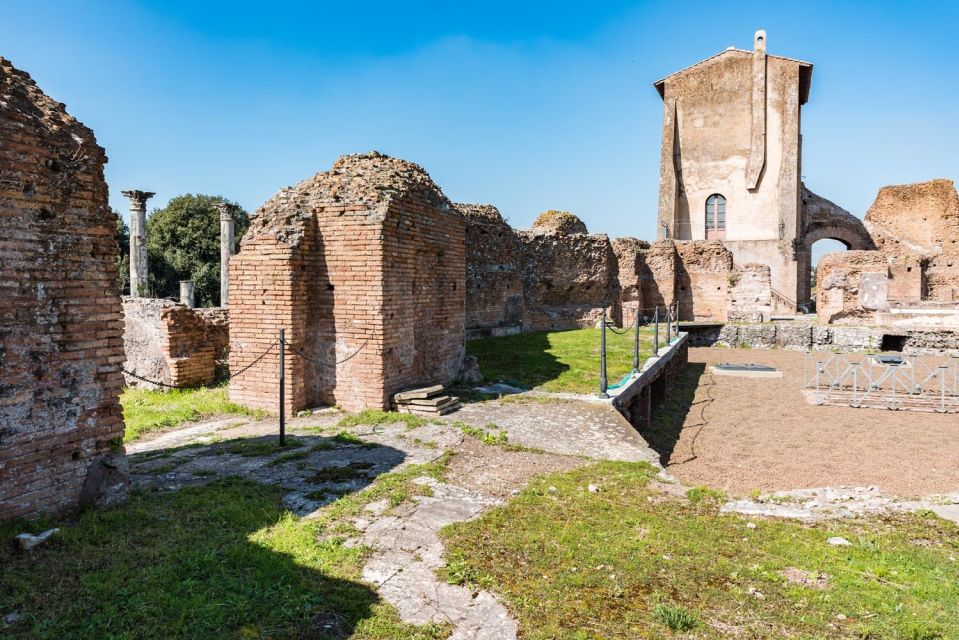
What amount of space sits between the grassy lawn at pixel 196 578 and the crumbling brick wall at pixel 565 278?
16532 mm

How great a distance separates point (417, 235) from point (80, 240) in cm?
488

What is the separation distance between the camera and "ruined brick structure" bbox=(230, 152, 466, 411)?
804 cm

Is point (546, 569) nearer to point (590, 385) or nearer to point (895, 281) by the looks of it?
point (590, 385)

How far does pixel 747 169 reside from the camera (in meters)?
32.0

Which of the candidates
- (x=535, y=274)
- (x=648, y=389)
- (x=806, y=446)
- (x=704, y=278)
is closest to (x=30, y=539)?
(x=806, y=446)

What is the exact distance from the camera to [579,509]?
4891mm

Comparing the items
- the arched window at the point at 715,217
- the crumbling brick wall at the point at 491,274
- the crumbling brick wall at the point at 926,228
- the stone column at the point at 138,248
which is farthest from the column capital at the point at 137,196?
the crumbling brick wall at the point at 926,228

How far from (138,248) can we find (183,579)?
22.4 meters

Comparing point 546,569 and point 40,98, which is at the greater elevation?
point 40,98

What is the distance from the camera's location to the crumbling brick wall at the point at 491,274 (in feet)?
57.5

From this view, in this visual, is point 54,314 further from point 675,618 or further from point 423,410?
point 675,618

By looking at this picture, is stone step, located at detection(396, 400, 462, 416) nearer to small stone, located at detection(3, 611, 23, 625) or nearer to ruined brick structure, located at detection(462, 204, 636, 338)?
small stone, located at detection(3, 611, 23, 625)

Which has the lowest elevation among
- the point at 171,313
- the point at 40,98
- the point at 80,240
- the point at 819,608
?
the point at 819,608

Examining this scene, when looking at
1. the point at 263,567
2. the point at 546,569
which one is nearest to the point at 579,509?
the point at 546,569
